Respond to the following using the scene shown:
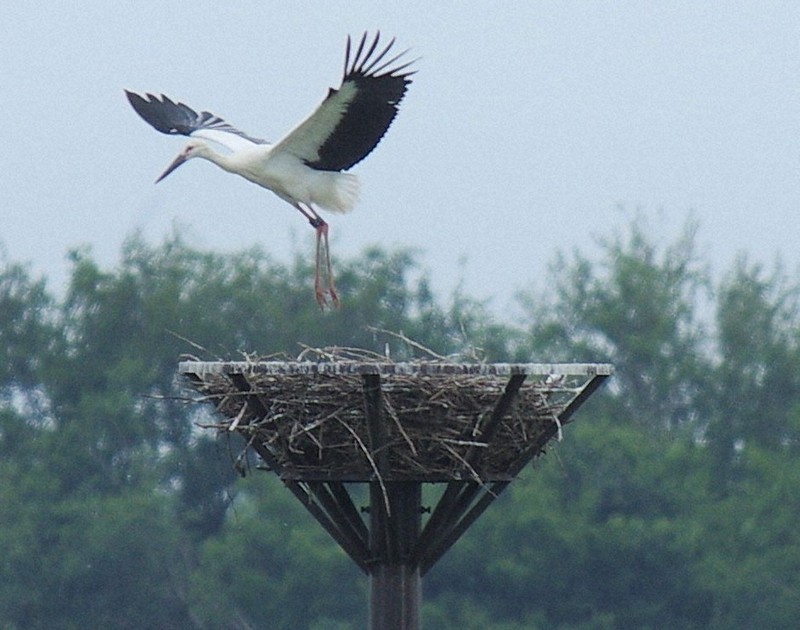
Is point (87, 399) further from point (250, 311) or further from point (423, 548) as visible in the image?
point (423, 548)

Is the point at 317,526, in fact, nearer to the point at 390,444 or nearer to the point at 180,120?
the point at 180,120

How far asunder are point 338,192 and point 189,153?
0.96 metres

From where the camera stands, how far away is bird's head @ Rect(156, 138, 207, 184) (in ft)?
37.9

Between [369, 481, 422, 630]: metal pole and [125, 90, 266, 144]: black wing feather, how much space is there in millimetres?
4568

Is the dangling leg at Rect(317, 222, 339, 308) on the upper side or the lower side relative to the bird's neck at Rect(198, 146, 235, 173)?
lower

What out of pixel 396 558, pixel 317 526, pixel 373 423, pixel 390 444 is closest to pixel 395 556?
pixel 396 558

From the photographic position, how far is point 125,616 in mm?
29422

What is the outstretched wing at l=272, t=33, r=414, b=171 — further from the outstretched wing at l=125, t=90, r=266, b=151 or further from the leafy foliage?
the leafy foliage

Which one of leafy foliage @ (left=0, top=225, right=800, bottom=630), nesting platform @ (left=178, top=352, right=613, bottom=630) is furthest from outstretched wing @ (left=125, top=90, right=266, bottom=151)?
leafy foliage @ (left=0, top=225, right=800, bottom=630)

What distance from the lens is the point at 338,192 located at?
442 inches

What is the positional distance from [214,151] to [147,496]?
61.2 feet

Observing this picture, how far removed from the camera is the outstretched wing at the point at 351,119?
940 cm

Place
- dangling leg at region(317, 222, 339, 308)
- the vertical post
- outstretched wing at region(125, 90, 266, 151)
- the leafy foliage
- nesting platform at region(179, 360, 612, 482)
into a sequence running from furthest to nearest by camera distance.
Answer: the leafy foliage
outstretched wing at region(125, 90, 266, 151)
dangling leg at region(317, 222, 339, 308)
the vertical post
nesting platform at region(179, 360, 612, 482)

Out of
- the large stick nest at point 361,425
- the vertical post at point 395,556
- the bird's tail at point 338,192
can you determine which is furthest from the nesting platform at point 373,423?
the bird's tail at point 338,192
